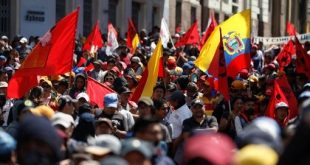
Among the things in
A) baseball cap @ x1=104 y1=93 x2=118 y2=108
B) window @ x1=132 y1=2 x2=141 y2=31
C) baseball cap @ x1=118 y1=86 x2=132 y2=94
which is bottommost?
window @ x1=132 y1=2 x2=141 y2=31

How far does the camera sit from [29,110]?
9.01 m

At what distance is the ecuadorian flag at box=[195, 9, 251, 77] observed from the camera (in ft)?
45.6

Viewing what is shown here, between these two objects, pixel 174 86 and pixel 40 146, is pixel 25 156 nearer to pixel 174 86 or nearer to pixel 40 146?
pixel 40 146

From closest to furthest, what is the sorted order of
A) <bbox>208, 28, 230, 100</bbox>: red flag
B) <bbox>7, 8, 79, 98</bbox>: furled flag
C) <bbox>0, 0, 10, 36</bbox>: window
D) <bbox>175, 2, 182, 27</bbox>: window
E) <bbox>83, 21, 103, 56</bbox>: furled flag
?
<bbox>7, 8, 79, 98</bbox>: furled flag < <bbox>208, 28, 230, 100</bbox>: red flag < <bbox>83, 21, 103, 56</bbox>: furled flag < <bbox>0, 0, 10, 36</bbox>: window < <bbox>175, 2, 182, 27</bbox>: window

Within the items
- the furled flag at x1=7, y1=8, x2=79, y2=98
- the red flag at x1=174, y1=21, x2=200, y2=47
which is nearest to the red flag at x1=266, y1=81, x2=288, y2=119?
the furled flag at x1=7, y1=8, x2=79, y2=98

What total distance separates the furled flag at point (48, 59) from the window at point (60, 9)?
15.1 metres

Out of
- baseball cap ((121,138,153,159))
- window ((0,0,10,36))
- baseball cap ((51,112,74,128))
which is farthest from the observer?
window ((0,0,10,36))

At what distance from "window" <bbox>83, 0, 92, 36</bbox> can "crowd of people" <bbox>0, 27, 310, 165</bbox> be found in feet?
25.8

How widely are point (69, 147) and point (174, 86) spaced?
5723 mm

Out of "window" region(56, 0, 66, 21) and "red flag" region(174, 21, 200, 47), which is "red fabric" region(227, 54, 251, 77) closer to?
"red flag" region(174, 21, 200, 47)

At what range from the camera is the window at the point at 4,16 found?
26.2 meters

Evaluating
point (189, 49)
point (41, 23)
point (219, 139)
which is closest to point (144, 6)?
point (41, 23)

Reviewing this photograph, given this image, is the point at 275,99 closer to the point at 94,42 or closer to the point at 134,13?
the point at 94,42

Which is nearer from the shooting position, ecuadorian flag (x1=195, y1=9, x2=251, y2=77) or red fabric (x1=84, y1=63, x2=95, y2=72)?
ecuadorian flag (x1=195, y1=9, x2=251, y2=77)
